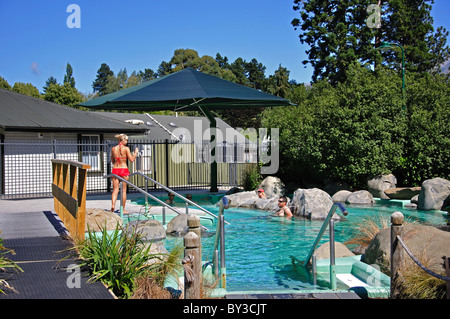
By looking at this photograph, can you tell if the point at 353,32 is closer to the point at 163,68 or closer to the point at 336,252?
the point at 336,252

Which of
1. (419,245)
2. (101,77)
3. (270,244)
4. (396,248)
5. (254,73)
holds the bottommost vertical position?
(270,244)

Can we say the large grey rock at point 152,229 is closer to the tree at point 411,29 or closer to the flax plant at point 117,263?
the flax plant at point 117,263

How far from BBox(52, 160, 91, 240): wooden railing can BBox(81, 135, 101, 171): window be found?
34.3ft

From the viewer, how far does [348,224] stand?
A: 12.2 metres

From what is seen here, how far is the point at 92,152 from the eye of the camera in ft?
65.9

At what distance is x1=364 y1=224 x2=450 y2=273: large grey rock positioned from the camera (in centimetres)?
596

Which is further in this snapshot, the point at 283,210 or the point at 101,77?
the point at 101,77

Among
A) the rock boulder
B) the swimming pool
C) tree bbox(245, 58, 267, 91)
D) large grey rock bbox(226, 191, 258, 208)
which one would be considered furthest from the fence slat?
tree bbox(245, 58, 267, 91)

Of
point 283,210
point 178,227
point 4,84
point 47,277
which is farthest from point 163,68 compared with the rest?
point 47,277

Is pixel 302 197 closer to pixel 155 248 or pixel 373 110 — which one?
pixel 373 110

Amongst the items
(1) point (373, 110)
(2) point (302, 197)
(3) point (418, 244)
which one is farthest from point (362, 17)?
(3) point (418, 244)

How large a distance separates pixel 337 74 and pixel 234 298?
33836mm

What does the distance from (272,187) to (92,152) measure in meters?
8.03

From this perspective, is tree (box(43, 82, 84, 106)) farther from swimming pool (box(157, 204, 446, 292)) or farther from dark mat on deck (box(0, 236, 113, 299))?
dark mat on deck (box(0, 236, 113, 299))
